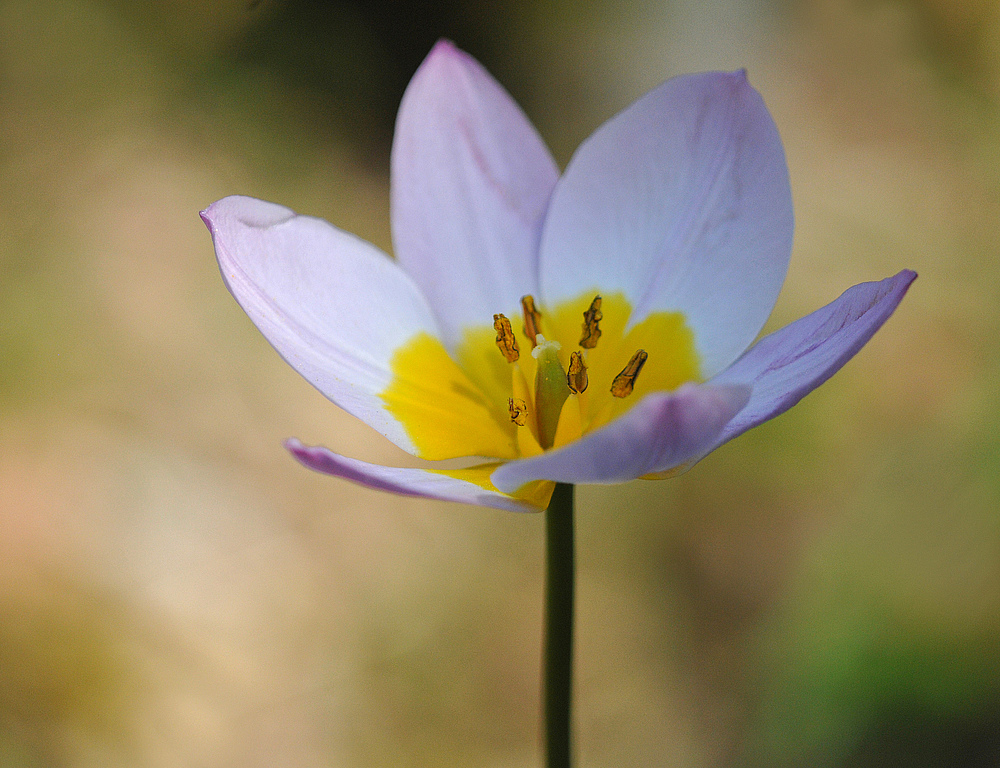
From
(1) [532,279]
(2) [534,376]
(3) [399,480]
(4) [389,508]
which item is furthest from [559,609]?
(4) [389,508]

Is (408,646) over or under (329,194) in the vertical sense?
under

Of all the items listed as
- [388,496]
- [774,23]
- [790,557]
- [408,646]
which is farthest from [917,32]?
[408,646]

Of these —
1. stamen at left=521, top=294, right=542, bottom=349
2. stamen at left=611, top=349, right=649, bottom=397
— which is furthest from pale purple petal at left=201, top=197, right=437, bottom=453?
stamen at left=611, top=349, right=649, bottom=397

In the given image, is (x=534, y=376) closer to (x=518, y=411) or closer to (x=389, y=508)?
(x=518, y=411)

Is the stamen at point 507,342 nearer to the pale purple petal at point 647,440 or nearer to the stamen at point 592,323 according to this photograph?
the stamen at point 592,323

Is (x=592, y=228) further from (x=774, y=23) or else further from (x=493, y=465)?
(x=774, y=23)
